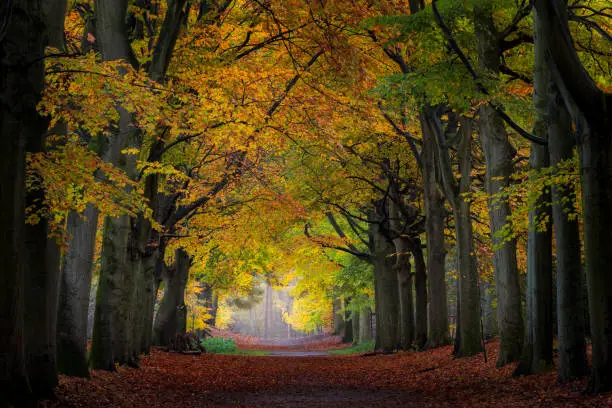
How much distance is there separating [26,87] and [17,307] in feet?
8.26

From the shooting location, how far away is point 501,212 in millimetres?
13086

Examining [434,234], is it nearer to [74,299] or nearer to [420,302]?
[420,302]

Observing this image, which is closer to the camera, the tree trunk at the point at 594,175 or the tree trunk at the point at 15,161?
the tree trunk at the point at 15,161

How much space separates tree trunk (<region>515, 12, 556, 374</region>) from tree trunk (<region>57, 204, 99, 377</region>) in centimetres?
810

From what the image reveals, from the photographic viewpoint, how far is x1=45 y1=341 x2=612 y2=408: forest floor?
28.5 ft

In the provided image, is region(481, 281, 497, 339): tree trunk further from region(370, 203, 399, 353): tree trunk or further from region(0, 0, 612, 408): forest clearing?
region(370, 203, 399, 353): tree trunk

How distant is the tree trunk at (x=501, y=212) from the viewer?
41.1 ft

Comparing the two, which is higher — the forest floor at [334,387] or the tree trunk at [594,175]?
the tree trunk at [594,175]

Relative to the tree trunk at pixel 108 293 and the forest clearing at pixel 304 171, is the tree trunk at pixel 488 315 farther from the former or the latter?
the tree trunk at pixel 108 293

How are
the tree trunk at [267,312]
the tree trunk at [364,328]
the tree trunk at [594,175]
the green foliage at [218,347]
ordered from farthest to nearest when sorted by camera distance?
the tree trunk at [267,312], the tree trunk at [364,328], the green foliage at [218,347], the tree trunk at [594,175]

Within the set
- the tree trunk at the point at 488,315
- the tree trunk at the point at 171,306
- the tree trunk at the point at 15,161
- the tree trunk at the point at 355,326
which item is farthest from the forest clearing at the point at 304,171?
the tree trunk at the point at 355,326

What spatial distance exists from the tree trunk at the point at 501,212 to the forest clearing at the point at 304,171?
0.05 metres

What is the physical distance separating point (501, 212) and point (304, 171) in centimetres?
1131

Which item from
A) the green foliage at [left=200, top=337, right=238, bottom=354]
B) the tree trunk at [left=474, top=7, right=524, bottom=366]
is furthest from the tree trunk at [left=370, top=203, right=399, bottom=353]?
the green foliage at [left=200, top=337, right=238, bottom=354]
